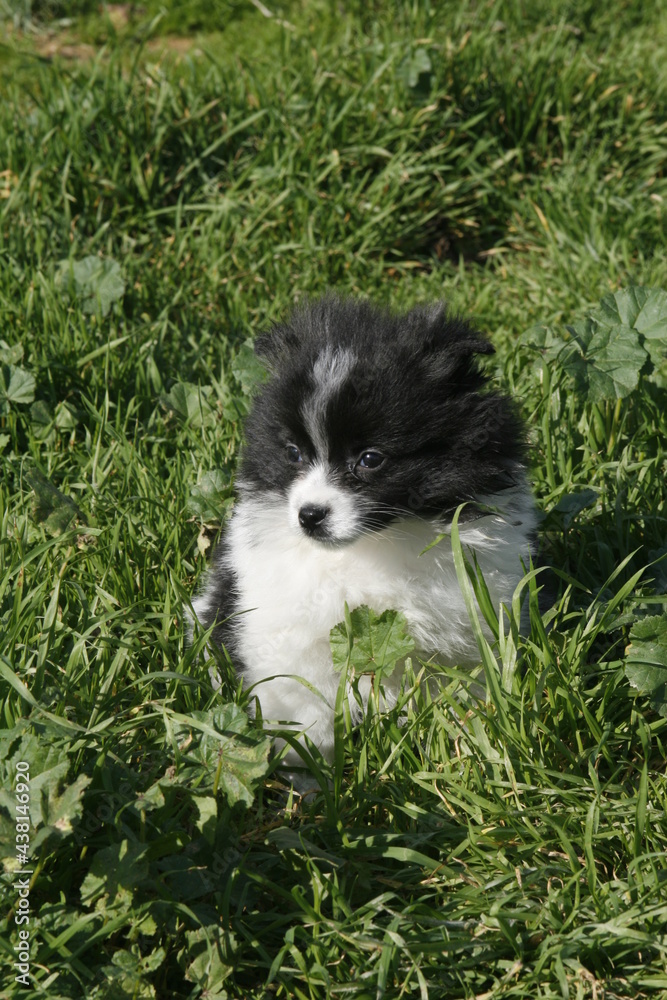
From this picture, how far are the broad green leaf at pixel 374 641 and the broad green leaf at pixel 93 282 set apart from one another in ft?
7.74

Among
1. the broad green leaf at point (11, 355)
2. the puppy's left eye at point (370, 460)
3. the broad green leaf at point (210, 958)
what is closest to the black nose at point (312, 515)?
the puppy's left eye at point (370, 460)

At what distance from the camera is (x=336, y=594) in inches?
113

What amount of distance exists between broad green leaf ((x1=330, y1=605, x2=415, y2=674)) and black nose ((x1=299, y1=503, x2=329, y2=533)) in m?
0.26

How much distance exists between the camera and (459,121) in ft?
18.5

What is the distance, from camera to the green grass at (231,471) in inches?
93.7

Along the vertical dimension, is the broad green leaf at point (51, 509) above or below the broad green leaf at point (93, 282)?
below

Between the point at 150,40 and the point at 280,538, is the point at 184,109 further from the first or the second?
the point at 280,538

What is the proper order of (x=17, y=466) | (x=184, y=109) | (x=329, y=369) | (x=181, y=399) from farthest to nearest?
1. (x=184, y=109)
2. (x=181, y=399)
3. (x=17, y=466)
4. (x=329, y=369)

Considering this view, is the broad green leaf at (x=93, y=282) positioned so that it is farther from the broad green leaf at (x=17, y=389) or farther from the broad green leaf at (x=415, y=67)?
the broad green leaf at (x=415, y=67)

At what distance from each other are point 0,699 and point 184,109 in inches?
153

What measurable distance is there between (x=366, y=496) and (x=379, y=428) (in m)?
0.19

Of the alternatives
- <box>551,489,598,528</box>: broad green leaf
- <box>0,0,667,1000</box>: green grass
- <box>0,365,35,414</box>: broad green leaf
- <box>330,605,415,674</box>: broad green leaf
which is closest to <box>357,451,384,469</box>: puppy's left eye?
<box>330,605,415,674</box>: broad green leaf

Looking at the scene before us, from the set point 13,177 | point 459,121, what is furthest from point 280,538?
point 459,121

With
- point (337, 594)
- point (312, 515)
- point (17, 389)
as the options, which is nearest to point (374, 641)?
point (337, 594)
